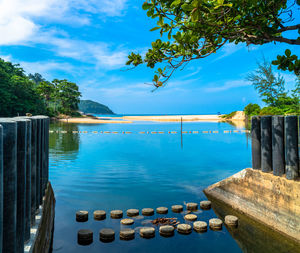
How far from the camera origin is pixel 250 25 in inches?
193

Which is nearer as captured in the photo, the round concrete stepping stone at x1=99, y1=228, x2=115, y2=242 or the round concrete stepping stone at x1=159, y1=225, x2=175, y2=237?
the round concrete stepping stone at x1=99, y1=228, x2=115, y2=242

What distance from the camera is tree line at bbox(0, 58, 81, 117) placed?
43.9m

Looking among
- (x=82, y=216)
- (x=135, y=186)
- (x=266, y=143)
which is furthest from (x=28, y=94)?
(x=266, y=143)

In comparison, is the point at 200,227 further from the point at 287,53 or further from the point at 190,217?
the point at 287,53

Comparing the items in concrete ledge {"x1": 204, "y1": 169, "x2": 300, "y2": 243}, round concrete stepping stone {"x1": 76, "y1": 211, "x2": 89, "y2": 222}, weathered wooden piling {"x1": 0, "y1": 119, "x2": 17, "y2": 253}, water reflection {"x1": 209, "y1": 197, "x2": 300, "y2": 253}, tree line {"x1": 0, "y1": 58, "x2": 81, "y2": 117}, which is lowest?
water reflection {"x1": 209, "y1": 197, "x2": 300, "y2": 253}

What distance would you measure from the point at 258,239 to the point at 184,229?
1667mm

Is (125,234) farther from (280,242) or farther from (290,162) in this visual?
(290,162)

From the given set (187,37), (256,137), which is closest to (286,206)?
(256,137)

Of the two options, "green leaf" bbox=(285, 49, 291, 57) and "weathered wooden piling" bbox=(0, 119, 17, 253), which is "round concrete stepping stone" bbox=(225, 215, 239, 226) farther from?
"weathered wooden piling" bbox=(0, 119, 17, 253)

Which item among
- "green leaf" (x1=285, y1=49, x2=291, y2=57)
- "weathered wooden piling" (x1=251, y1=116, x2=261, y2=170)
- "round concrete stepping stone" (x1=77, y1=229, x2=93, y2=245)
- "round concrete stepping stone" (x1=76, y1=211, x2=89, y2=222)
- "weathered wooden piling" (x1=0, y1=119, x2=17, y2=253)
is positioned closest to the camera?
"weathered wooden piling" (x1=0, y1=119, x2=17, y2=253)

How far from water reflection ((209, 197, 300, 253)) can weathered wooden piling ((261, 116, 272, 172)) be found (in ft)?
4.65

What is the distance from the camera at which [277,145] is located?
5801mm

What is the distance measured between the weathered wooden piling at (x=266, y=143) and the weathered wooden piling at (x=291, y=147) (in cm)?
52

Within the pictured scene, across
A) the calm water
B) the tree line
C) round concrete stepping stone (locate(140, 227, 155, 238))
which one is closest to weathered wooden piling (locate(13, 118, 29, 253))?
the calm water
